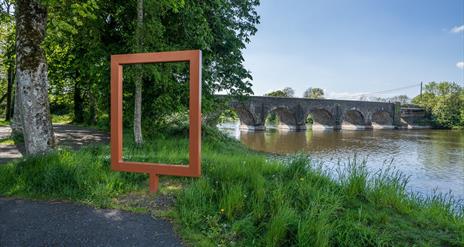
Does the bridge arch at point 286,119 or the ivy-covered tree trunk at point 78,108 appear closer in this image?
the ivy-covered tree trunk at point 78,108

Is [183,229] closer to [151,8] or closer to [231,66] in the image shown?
[151,8]

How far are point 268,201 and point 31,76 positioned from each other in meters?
4.31

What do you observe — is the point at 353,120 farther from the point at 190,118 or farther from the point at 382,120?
the point at 190,118

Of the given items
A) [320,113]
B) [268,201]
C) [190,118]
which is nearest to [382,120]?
[320,113]

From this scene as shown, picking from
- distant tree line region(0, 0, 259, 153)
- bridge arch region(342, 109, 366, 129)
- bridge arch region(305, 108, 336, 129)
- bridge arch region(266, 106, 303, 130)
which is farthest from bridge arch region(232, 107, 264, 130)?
distant tree line region(0, 0, 259, 153)

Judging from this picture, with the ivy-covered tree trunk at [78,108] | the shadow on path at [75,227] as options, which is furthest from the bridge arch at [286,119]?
the shadow on path at [75,227]

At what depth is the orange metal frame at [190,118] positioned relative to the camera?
3.97m

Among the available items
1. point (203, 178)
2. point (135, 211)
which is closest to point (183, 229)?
point (135, 211)

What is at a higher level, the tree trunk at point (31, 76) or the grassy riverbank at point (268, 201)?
the tree trunk at point (31, 76)

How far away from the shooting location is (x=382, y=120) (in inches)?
2060

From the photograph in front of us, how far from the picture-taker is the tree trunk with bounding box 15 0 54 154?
16.9 feet

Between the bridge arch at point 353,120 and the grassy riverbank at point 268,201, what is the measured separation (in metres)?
46.4

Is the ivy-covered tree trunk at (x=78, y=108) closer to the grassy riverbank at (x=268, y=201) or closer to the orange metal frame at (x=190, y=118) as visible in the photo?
the grassy riverbank at (x=268, y=201)

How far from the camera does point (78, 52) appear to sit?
9.55 metres
